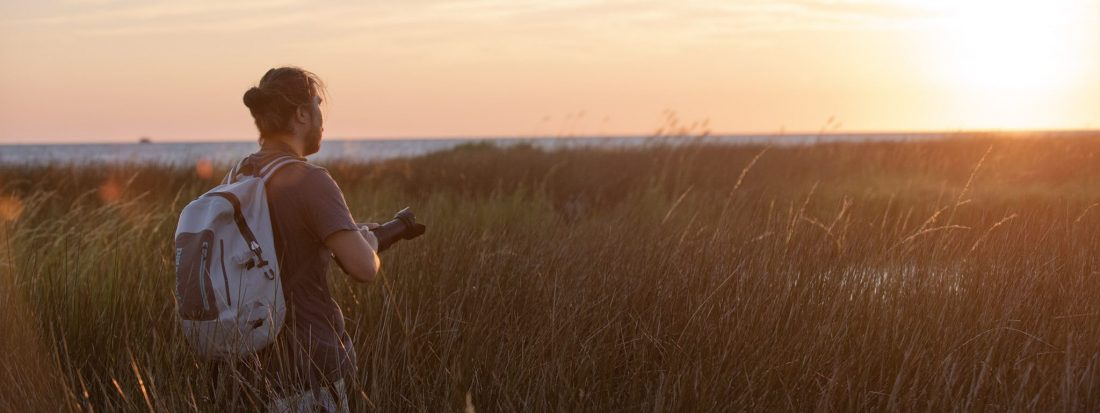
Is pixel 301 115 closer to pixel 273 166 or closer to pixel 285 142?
pixel 285 142

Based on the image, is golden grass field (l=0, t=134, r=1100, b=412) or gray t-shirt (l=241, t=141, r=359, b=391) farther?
golden grass field (l=0, t=134, r=1100, b=412)

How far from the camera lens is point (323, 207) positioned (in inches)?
99.1

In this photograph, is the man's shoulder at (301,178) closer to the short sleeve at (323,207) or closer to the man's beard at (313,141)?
the short sleeve at (323,207)

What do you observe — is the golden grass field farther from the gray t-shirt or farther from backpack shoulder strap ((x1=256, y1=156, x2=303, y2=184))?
backpack shoulder strap ((x1=256, y1=156, x2=303, y2=184))

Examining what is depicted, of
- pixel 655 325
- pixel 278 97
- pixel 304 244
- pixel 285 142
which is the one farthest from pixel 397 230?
pixel 655 325

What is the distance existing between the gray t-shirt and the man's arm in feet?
0.08

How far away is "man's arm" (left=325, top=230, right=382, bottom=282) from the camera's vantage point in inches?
100

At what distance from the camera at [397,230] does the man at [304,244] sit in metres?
0.07

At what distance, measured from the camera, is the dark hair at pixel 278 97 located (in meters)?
2.65

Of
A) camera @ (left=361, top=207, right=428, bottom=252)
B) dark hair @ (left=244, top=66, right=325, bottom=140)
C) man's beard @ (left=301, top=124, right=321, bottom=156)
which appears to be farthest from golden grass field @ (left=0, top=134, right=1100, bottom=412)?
dark hair @ (left=244, top=66, right=325, bottom=140)

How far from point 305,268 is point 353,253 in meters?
0.21

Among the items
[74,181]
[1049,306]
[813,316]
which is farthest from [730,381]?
[74,181]

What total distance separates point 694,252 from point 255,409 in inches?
78.6

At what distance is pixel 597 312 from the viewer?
3.52 metres
